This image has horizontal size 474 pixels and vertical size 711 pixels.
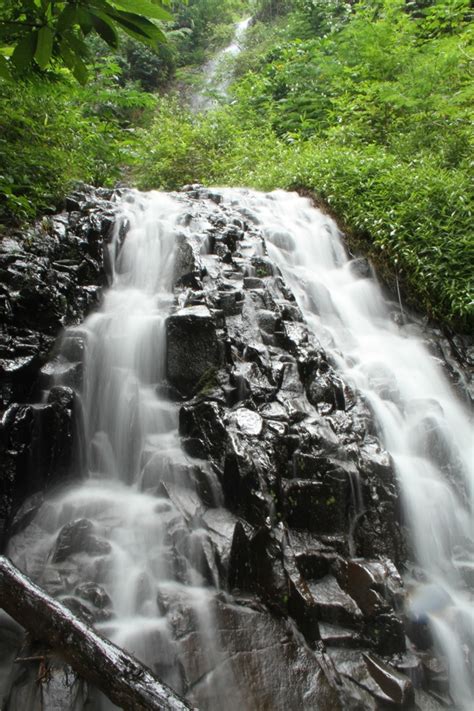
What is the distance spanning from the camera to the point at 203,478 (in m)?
3.76

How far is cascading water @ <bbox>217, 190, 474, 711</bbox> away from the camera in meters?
3.34

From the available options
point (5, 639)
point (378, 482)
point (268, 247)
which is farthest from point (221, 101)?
point (5, 639)

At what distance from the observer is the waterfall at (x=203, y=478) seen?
9.53 feet

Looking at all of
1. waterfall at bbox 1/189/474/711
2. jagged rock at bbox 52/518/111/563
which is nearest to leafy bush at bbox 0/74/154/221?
waterfall at bbox 1/189/474/711

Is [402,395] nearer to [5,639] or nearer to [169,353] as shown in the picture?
[169,353]

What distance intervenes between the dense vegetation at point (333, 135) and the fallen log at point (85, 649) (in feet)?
10.2

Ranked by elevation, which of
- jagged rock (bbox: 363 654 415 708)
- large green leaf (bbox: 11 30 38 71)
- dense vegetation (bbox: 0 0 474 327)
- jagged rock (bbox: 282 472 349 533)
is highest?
dense vegetation (bbox: 0 0 474 327)

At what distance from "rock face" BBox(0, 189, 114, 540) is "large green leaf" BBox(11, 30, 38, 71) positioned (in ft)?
9.79

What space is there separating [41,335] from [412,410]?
3.87 meters

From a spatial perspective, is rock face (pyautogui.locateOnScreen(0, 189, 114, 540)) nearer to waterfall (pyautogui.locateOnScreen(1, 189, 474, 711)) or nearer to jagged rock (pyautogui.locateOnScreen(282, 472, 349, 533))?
waterfall (pyautogui.locateOnScreen(1, 189, 474, 711))

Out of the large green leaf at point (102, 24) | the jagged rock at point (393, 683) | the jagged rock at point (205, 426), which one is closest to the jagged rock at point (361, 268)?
the jagged rock at point (205, 426)

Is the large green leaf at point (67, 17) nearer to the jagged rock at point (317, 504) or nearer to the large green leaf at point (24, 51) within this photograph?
the large green leaf at point (24, 51)

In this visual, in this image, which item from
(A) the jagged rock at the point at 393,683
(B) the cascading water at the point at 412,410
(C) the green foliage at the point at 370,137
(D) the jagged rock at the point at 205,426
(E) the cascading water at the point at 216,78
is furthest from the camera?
(E) the cascading water at the point at 216,78

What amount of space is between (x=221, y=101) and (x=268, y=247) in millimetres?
11017
